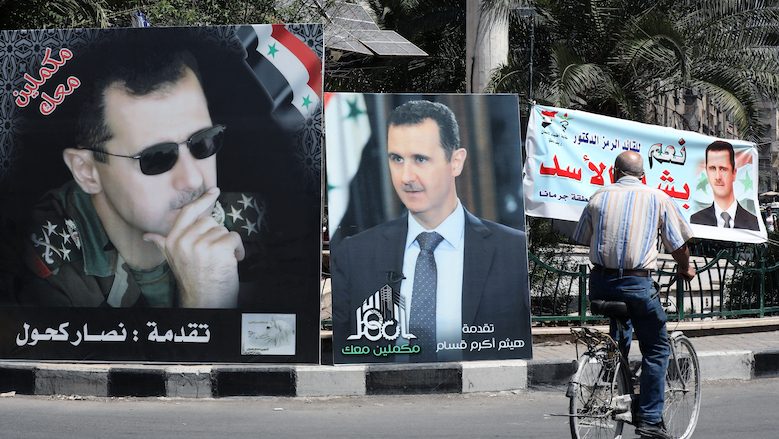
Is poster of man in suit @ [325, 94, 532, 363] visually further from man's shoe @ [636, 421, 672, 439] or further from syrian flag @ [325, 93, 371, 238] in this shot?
man's shoe @ [636, 421, 672, 439]

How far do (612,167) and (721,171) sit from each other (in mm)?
1258

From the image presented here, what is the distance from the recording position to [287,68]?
566 cm

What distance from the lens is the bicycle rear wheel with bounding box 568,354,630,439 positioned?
3588mm

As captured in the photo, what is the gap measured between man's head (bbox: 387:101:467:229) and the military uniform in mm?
1208

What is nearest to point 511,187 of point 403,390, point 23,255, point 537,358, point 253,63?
point 537,358

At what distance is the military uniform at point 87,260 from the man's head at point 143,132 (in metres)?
0.22

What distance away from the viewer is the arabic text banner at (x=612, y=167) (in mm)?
6383

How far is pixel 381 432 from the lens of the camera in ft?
14.8

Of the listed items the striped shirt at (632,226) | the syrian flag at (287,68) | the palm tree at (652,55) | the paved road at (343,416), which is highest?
the palm tree at (652,55)

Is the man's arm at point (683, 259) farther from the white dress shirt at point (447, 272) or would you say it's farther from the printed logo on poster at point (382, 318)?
the printed logo on poster at point (382, 318)

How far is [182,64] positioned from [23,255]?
1.99 meters

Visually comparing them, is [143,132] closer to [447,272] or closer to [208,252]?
[208,252]

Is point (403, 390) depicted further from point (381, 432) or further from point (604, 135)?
point (604, 135)

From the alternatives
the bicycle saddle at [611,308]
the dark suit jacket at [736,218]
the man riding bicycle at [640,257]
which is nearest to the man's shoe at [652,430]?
the man riding bicycle at [640,257]
